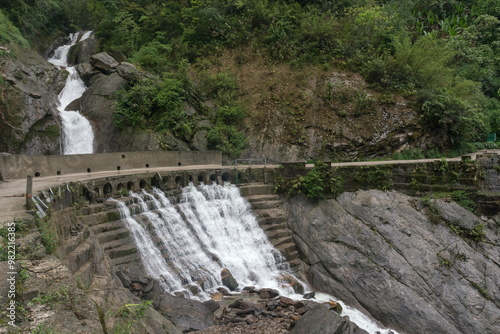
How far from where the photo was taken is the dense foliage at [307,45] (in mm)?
19562

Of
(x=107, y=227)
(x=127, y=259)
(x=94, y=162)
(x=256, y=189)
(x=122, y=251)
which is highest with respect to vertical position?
(x=94, y=162)

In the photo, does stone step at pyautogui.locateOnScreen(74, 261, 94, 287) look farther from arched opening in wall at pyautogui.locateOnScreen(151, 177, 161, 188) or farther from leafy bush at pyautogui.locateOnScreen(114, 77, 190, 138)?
leafy bush at pyautogui.locateOnScreen(114, 77, 190, 138)

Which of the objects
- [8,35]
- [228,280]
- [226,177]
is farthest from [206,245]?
[8,35]

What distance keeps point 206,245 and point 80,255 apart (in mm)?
5116

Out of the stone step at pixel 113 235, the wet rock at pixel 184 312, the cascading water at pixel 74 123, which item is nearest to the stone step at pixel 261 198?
the stone step at pixel 113 235

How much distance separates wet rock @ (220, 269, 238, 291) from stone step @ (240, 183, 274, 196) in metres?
4.50

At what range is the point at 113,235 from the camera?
33.0 feet

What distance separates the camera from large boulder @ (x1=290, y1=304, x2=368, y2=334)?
8320mm

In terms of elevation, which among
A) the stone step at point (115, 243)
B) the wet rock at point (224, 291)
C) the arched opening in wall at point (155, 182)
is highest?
the arched opening in wall at point (155, 182)

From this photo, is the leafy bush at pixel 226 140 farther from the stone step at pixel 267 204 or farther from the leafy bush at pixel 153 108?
the stone step at pixel 267 204

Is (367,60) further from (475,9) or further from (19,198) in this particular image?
(19,198)

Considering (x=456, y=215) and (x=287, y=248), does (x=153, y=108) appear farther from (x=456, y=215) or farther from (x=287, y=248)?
(x=456, y=215)

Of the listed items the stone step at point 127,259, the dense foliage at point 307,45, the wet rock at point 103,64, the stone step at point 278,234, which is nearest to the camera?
the stone step at point 127,259

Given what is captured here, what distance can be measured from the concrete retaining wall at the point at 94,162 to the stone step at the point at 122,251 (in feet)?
18.3
